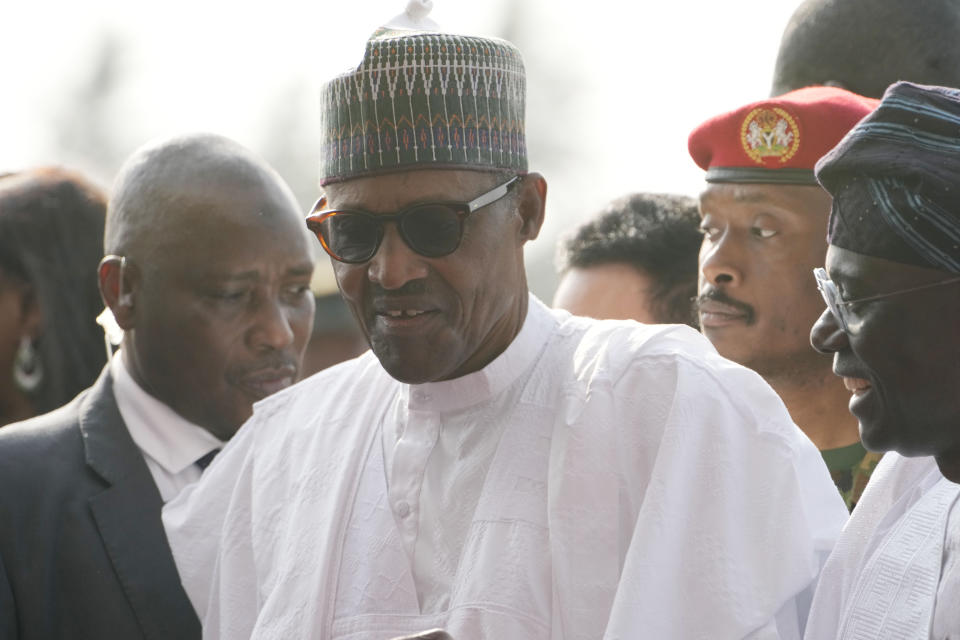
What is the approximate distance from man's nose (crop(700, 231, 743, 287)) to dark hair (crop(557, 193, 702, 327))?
0.85 meters

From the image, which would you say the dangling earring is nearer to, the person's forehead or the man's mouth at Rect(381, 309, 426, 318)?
the man's mouth at Rect(381, 309, 426, 318)

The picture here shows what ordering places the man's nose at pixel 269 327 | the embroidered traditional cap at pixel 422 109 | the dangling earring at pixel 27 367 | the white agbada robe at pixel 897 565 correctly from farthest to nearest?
1. the dangling earring at pixel 27 367
2. the man's nose at pixel 269 327
3. the embroidered traditional cap at pixel 422 109
4. the white agbada robe at pixel 897 565

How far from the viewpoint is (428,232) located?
11.1 feet

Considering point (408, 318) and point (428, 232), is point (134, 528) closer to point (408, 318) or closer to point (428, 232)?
point (408, 318)

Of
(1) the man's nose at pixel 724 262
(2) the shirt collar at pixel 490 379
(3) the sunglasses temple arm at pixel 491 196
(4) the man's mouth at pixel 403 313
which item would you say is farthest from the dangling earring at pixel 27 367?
(1) the man's nose at pixel 724 262

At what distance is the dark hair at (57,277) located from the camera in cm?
502

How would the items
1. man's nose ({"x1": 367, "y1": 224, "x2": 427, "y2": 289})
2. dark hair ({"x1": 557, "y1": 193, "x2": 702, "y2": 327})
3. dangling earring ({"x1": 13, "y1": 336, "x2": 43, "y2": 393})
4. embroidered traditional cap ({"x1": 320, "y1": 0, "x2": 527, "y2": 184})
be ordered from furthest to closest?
dark hair ({"x1": 557, "y1": 193, "x2": 702, "y2": 327})
dangling earring ({"x1": 13, "y1": 336, "x2": 43, "y2": 393})
embroidered traditional cap ({"x1": 320, "y1": 0, "x2": 527, "y2": 184})
man's nose ({"x1": 367, "y1": 224, "x2": 427, "y2": 289})

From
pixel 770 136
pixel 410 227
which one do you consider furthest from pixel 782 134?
pixel 410 227

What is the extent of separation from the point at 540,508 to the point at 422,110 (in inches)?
38.9

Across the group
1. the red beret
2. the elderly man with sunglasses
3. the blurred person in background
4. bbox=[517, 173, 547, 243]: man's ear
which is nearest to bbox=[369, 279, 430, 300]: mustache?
the elderly man with sunglasses

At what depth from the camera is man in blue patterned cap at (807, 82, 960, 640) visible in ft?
8.61

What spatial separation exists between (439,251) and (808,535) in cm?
103

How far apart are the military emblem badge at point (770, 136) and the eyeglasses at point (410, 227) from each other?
1061 millimetres

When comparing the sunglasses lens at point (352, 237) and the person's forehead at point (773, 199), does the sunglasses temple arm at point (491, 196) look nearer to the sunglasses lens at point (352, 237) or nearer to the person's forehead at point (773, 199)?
the sunglasses lens at point (352, 237)
